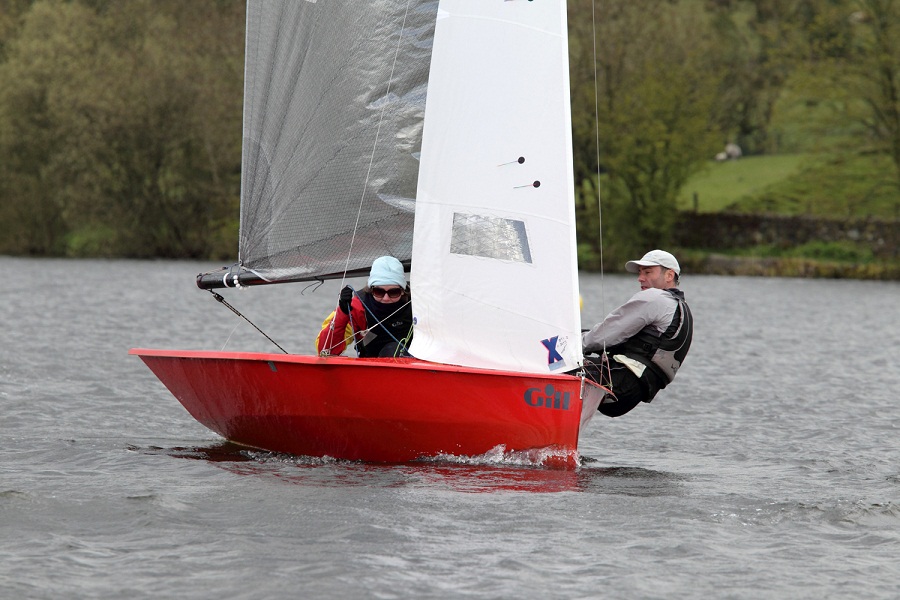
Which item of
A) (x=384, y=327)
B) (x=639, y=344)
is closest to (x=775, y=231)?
(x=639, y=344)

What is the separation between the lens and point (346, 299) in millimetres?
8266

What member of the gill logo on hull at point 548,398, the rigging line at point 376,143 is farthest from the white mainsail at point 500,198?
the rigging line at point 376,143

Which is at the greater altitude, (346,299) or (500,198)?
(500,198)

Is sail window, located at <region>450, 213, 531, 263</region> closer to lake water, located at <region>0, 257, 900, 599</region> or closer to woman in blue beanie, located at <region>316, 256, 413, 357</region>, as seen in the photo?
woman in blue beanie, located at <region>316, 256, 413, 357</region>

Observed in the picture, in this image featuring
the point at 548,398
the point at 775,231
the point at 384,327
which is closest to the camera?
the point at 548,398

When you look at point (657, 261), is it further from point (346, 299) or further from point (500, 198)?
point (346, 299)

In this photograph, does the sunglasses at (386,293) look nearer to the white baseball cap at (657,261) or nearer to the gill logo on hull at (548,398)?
the gill logo on hull at (548,398)

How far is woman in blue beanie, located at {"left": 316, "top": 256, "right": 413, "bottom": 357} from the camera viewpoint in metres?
8.26

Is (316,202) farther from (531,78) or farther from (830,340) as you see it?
(830,340)

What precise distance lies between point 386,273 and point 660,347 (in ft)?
6.01

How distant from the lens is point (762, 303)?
87.7ft

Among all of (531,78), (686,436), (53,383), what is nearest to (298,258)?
(531,78)

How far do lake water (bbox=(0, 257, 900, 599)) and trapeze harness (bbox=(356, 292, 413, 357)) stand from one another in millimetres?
804

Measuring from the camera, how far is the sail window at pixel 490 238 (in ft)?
26.0
